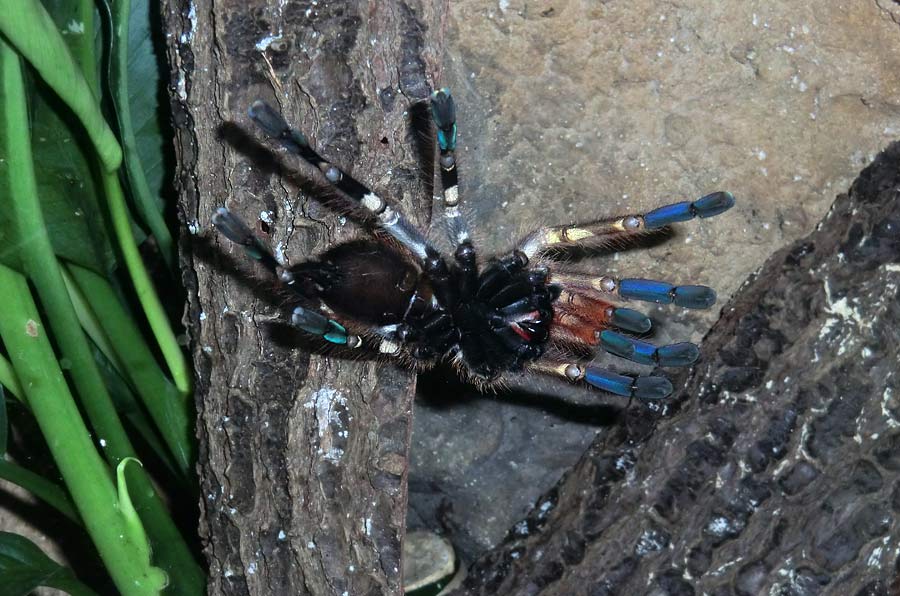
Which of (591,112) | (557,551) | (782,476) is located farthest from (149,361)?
(782,476)

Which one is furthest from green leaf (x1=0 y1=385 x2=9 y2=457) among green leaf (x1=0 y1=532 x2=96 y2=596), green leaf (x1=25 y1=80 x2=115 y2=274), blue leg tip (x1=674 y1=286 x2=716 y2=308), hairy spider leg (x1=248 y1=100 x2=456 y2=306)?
blue leg tip (x1=674 y1=286 x2=716 y2=308)

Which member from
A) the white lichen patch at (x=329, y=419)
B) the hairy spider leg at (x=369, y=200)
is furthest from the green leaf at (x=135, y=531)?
the hairy spider leg at (x=369, y=200)

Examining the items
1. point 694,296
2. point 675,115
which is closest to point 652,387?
point 694,296

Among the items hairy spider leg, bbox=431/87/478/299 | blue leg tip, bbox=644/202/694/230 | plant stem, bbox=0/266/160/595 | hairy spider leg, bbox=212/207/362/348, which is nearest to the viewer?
hairy spider leg, bbox=212/207/362/348

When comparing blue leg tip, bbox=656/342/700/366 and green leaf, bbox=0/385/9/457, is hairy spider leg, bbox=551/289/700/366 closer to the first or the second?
blue leg tip, bbox=656/342/700/366

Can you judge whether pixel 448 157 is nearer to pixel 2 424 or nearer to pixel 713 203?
pixel 713 203

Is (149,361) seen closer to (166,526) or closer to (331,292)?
(166,526)
